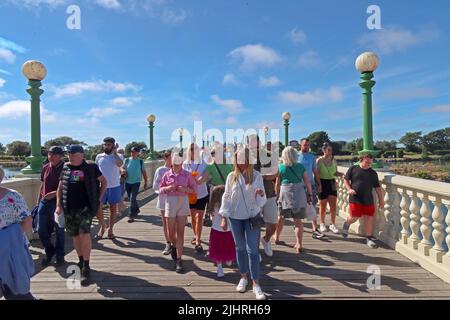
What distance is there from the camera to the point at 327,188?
5484 mm

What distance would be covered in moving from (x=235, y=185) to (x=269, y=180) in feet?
3.21

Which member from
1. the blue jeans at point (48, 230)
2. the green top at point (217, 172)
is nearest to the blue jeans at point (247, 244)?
the green top at point (217, 172)

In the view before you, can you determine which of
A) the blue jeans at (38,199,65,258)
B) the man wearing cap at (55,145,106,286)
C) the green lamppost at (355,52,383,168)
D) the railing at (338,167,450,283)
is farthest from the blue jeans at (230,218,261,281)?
the green lamppost at (355,52,383,168)

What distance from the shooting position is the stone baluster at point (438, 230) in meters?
3.63

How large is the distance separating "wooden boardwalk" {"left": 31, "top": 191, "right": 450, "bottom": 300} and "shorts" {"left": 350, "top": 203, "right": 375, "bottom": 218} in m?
0.50

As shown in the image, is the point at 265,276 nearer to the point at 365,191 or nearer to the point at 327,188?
the point at 365,191

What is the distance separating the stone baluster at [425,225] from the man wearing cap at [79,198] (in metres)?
4.23

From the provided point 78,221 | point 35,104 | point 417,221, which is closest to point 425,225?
point 417,221

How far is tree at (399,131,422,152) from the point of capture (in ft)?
166

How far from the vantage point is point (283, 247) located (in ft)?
15.5

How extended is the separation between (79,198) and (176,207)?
1175 millimetres

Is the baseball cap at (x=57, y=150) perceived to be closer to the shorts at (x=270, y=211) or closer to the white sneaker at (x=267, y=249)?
the shorts at (x=270, y=211)
